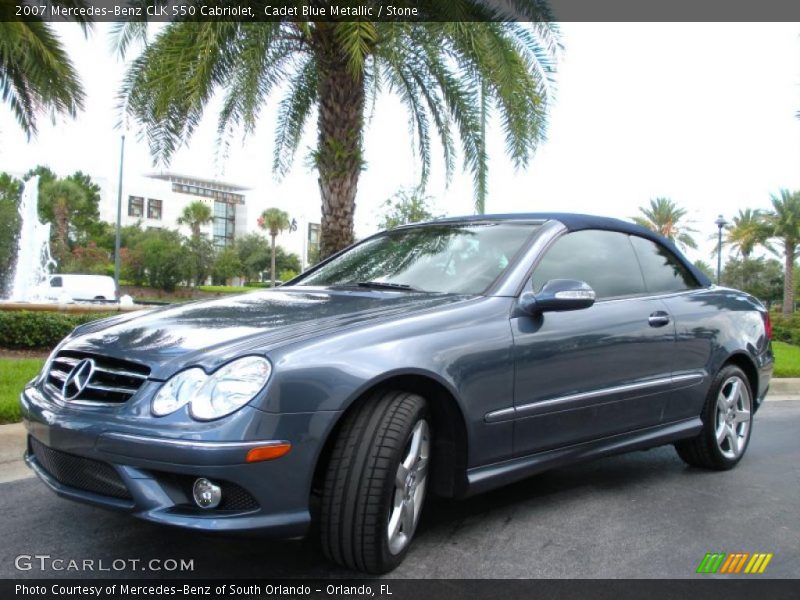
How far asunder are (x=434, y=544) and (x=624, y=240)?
2196mm

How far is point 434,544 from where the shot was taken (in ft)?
11.2

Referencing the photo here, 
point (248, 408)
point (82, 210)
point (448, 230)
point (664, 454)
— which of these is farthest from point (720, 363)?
point (82, 210)

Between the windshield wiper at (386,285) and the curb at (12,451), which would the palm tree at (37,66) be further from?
the windshield wiper at (386,285)

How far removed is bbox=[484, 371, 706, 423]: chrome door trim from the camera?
3.37 m

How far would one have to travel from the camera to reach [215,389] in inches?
107

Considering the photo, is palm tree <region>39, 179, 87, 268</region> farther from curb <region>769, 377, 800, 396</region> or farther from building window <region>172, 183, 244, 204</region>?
curb <region>769, 377, 800, 396</region>

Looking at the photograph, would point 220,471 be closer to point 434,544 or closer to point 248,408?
point 248,408

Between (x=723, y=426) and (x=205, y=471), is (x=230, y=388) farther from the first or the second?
(x=723, y=426)

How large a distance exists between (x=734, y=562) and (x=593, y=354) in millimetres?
1118

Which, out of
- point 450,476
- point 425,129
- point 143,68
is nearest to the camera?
point 450,476

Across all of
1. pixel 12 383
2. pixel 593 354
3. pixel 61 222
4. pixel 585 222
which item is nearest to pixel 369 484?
pixel 593 354

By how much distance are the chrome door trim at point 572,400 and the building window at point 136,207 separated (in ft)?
311

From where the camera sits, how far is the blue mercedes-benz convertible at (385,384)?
2.68 meters

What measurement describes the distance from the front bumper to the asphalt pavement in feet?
0.69
